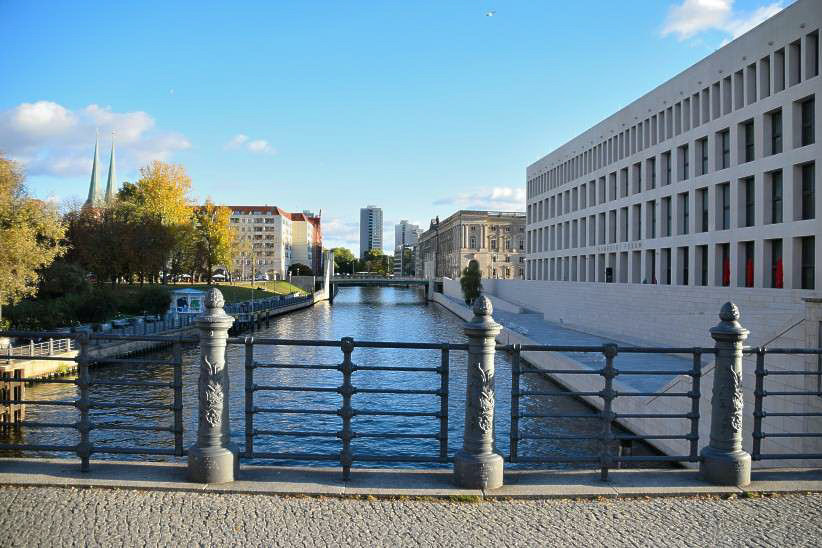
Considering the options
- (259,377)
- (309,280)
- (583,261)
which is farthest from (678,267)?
(309,280)

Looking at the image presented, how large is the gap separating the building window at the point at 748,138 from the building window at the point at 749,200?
1.13 metres

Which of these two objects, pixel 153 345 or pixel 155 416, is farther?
pixel 153 345

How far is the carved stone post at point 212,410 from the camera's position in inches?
257

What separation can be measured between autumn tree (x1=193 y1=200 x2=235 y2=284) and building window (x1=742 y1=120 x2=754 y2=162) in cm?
6503

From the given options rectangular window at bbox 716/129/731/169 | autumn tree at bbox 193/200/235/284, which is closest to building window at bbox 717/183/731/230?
rectangular window at bbox 716/129/731/169

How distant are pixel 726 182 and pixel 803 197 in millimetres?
5845

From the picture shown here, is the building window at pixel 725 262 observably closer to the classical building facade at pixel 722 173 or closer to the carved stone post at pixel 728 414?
the classical building facade at pixel 722 173

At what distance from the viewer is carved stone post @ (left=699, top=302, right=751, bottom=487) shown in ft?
21.9

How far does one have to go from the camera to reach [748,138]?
3394 cm

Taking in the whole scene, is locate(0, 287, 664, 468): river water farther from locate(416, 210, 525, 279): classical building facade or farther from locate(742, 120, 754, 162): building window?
locate(416, 210, 525, 279): classical building facade

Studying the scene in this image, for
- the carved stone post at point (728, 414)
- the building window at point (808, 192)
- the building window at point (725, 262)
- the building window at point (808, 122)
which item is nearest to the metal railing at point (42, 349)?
the carved stone post at point (728, 414)

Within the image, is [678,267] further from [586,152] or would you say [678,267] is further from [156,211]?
[156,211]

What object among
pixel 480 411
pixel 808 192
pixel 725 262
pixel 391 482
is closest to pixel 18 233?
pixel 391 482

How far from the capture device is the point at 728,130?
116ft
